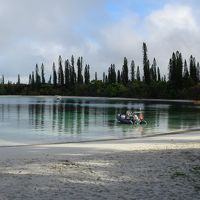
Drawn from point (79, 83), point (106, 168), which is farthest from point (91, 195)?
point (79, 83)

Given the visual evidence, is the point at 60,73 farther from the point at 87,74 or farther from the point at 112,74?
the point at 112,74

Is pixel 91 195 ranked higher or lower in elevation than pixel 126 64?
lower

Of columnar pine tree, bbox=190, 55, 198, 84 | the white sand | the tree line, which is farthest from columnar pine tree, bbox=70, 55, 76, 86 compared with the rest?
the white sand

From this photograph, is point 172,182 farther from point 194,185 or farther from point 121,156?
point 121,156

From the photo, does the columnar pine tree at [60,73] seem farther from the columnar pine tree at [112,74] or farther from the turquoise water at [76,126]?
the turquoise water at [76,126]

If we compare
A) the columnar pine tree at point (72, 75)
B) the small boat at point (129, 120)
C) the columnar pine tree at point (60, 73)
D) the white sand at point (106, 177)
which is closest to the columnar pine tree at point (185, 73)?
the columnar pine tree at point (72, 75)

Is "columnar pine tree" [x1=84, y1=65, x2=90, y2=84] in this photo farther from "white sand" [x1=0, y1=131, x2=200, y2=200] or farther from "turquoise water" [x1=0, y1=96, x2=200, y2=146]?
"white sand" [x1=0, y1=131, x2=200, y2=200]

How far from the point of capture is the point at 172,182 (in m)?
11.8

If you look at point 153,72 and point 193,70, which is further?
point 153,72

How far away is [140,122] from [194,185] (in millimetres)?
33997

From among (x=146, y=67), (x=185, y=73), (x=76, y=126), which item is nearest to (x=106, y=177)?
(x=76, y=126)

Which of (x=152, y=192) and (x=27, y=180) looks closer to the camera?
(x=152, y=192)

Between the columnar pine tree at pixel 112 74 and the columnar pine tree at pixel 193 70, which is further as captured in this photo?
the columnar pine tree at pixel 112 74

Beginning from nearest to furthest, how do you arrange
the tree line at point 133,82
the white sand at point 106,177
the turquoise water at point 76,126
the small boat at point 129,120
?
1. the white sand at point 106,177
2. the turquoise water at point 76,126
3. the small boat at point 129,120
4. the tree line at point 133,82
